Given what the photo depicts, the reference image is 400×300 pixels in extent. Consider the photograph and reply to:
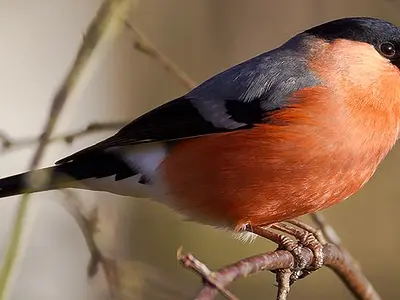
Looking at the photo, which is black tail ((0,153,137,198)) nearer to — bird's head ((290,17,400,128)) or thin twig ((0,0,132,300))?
thin twig ((0,0,132,300))

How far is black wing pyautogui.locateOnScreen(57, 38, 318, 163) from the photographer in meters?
2.17

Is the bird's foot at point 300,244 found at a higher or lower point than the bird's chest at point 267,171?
lower

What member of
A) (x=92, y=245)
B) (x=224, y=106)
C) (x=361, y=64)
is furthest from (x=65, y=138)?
(x=361, y=64)

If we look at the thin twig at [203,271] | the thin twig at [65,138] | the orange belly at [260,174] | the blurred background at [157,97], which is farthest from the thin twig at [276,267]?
the blurred background at [157,97]

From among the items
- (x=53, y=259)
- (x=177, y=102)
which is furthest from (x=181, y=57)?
(x=177, y=102)

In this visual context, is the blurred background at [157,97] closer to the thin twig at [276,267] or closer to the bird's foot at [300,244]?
the bird's foot at [300,244]

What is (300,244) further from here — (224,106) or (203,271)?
(203,271)

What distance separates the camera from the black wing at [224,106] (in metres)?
2.17

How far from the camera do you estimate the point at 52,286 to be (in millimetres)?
3771

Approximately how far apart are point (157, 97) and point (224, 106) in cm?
321

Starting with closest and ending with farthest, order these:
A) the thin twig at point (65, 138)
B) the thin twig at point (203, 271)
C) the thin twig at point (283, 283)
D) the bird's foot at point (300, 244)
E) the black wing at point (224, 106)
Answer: the thin twig at point (203, 271) < the thin twig at point (283, 283) < the thin twig at point (65, 138) < the bird's foot at point (300, 244) < the black wing at point (224, 106)

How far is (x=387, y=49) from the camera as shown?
2266 millimetres

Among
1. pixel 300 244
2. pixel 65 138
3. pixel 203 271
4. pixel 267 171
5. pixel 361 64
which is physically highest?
pixel 65 138

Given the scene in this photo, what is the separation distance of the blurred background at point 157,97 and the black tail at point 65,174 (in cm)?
103
